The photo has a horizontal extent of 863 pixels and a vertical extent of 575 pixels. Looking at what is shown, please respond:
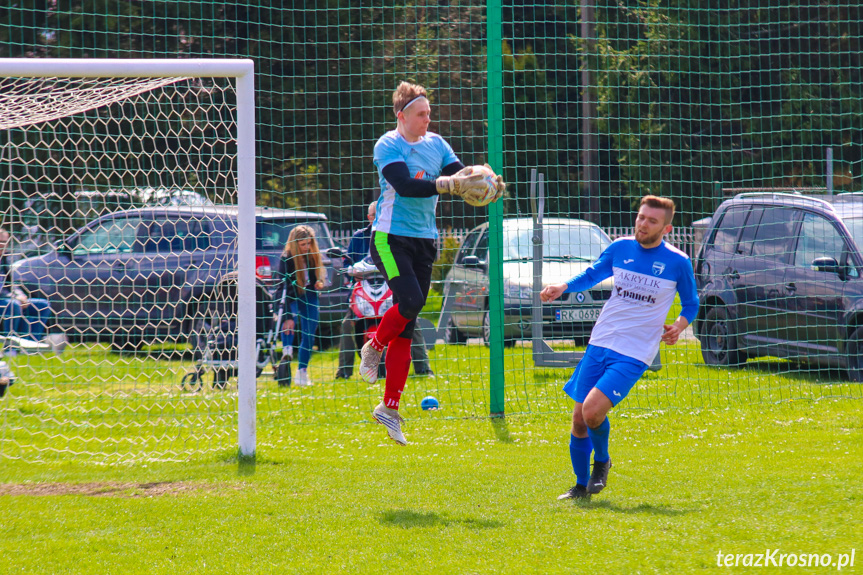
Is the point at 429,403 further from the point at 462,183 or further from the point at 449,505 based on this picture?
the point at 462,183

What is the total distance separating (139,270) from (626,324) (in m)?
4.90

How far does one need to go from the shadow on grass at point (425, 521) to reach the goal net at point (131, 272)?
182 centimetres

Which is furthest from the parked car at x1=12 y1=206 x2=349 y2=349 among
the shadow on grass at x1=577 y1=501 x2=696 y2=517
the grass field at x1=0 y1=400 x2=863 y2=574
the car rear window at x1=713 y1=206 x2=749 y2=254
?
the car rear window at x1=713 y1=206 x2=749 y2=254

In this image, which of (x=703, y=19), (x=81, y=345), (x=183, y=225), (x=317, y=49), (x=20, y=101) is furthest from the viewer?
(x=317, y=49)

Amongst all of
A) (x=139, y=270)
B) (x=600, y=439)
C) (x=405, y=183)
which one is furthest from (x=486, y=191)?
(x=139, y=270)

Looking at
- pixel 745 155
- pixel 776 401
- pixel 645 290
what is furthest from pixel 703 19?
pixel 645 290

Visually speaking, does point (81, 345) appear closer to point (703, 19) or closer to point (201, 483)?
point (201, 483)

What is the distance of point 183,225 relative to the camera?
729 cm

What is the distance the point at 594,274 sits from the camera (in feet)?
17.0

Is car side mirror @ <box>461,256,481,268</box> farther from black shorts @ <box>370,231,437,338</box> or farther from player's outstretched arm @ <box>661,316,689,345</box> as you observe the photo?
player's outstretched arm @ <box>661,316,689,345</box>

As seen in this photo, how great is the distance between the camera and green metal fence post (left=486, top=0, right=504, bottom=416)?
748 centimetres

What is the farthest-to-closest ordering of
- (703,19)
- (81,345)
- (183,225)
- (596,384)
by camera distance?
1. (703,19)
2. (81,345)
3. (183,225)
4. (596,384)

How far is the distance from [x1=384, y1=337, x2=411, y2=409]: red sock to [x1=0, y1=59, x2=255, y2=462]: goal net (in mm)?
1222

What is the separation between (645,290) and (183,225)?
13.8ft
